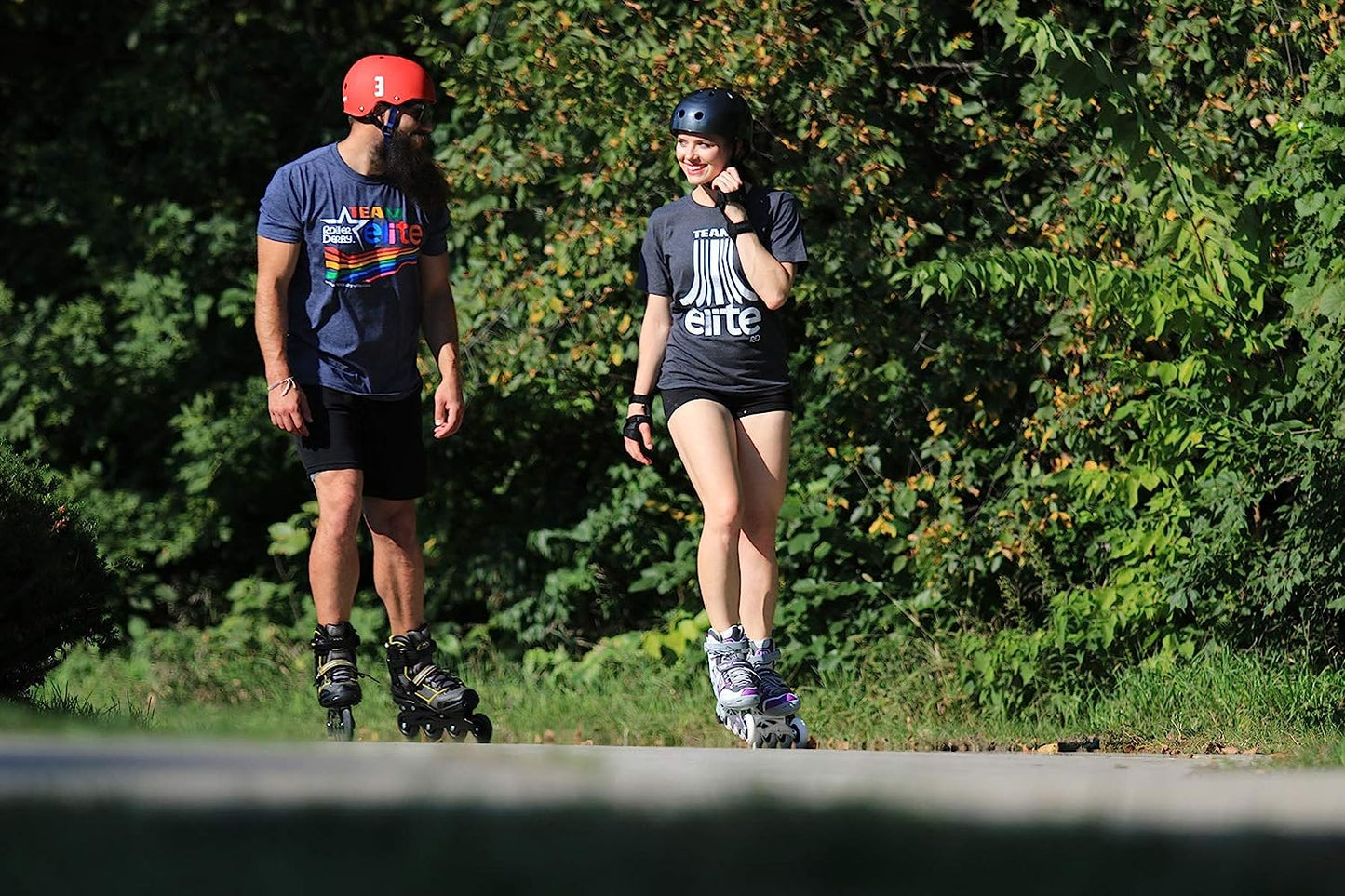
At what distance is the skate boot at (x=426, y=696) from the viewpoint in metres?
5.49

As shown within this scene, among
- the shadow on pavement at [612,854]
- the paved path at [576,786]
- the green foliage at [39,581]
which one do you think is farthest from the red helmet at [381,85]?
the shadow on pavement at [612,854]

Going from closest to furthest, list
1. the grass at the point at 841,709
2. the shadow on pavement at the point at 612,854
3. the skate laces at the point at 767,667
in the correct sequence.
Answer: the shadow on pavement at the point at 612,854, the grass at the point at 841,709, the skate laces at the point at 767,667

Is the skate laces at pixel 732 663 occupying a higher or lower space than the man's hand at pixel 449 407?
lower

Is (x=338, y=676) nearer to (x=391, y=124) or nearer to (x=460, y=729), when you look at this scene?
(x=460, y=729)

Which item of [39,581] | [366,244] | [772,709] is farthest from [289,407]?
[772,709]

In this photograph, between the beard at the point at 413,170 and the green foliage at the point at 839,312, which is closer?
the beard at the point at 413,170

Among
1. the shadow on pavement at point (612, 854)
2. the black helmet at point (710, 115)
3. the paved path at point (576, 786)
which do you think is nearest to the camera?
the shadow on pavement at point (612, 854)

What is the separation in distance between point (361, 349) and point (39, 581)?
1242 millimetres

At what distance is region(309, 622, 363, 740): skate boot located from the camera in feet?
17.6

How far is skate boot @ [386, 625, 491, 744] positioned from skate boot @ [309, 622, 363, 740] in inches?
6.2

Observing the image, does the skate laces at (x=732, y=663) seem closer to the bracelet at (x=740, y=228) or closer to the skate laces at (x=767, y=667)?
the skate laces at (x=767, y=667)

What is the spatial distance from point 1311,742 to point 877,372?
110 inches

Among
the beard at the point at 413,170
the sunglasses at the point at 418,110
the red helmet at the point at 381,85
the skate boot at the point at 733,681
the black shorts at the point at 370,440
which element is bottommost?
the skate boot at the point at 733,681

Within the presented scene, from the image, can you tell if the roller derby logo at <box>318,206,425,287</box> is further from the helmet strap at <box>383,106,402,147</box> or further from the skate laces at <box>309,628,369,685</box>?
the skate laces at <box>309,628,369,685</box>
